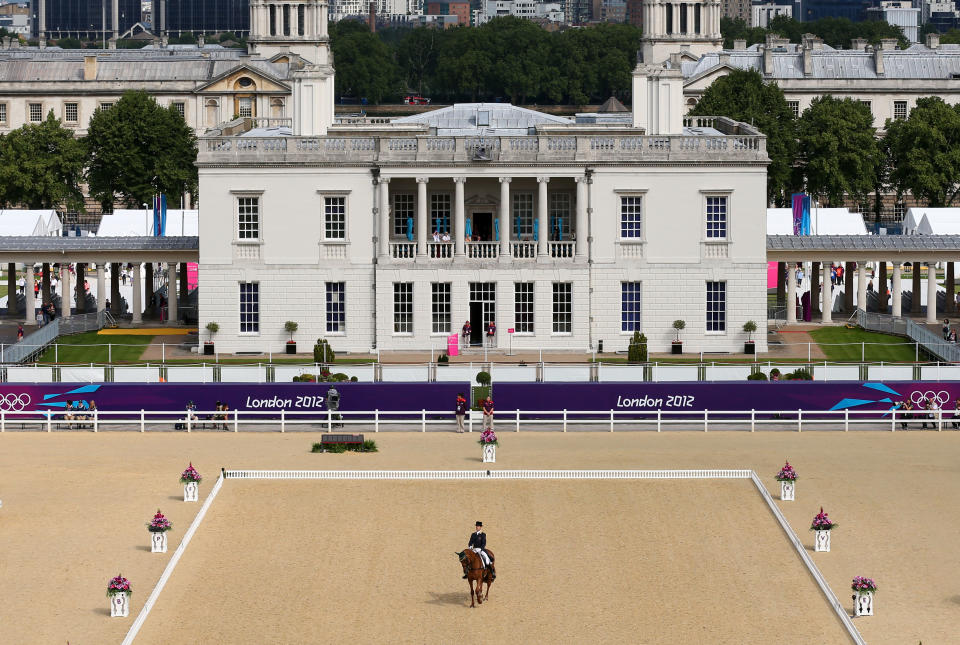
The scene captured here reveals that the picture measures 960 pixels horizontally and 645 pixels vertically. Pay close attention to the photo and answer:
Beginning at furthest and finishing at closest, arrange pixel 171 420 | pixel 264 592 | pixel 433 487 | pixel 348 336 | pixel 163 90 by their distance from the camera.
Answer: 1. pixel 163 90
2. pixel 348 336
3. pixel 171 420
4. pixel 433 487
5. pixel 264 592

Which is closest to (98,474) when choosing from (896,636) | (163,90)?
(896,636)

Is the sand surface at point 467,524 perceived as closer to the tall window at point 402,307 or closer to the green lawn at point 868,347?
the green lawn at point 868,347

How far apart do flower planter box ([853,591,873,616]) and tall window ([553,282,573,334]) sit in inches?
1777

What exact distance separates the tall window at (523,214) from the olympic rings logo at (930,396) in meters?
24.6

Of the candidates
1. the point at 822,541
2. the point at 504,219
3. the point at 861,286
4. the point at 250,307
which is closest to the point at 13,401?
A: the point at 250,307

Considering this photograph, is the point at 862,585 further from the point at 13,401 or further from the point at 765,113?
the point at 765,113

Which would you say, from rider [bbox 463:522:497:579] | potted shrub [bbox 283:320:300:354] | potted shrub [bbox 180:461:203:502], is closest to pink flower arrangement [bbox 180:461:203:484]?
potted shrub [bbox 180:461:203:502]

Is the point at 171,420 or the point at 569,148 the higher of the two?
the point at 569,148

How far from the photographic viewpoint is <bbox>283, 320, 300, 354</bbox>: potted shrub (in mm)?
91312

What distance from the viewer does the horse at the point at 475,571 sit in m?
48.6

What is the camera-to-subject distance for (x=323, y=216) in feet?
302

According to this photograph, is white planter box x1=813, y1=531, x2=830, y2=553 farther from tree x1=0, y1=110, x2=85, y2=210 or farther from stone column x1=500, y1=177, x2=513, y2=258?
tree x1=0, y1=110, x2=85, y2=210

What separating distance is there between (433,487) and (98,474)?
33.8 feet

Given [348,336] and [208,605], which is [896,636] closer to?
[208,605]
